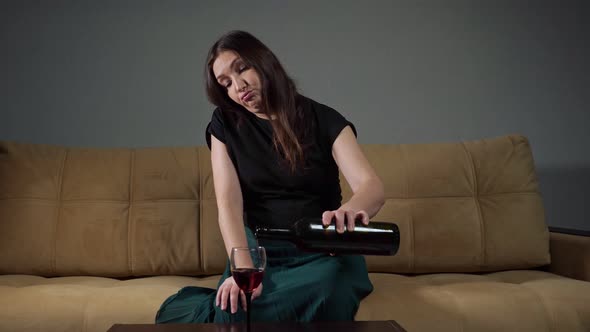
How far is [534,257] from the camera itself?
2205mm

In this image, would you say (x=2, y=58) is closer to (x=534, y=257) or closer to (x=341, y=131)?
(x=341, y=131)

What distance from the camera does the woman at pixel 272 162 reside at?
5.57 feet

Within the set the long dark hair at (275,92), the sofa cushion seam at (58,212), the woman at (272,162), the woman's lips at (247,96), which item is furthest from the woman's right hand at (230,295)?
the sofa cushion seam at (58,212)

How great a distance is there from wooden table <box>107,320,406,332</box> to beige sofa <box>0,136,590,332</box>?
2.63 ft

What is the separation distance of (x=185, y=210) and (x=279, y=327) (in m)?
1.17

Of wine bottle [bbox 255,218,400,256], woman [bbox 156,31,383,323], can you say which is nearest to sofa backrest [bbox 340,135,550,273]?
woman [bbox 156,31,383,323]

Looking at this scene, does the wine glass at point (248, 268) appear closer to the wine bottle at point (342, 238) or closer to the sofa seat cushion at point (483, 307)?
the wine bottle at point (342, 238)

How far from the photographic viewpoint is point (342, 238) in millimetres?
1221

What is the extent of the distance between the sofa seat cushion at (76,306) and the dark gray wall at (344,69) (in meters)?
1.02

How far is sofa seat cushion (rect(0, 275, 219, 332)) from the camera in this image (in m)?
1.67

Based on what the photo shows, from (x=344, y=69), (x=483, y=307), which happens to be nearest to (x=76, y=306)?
(x=483, y=307)

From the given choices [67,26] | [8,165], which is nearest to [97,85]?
[67,26]

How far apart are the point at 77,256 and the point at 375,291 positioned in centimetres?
110

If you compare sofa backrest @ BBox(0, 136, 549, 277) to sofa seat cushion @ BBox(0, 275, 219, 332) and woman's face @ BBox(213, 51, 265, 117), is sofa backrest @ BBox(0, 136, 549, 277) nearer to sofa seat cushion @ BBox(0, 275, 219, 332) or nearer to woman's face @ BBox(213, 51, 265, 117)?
sofa seat cushion @ BBox(0, 275, 219, 332)
